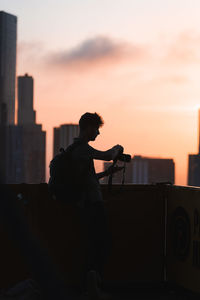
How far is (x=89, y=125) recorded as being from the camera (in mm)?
4426

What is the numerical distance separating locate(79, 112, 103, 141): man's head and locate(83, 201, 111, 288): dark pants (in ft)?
2.16

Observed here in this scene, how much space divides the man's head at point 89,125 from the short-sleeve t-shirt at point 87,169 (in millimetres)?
117

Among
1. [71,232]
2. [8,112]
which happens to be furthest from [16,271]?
[8,112]

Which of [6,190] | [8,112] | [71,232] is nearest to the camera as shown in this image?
[6,190]

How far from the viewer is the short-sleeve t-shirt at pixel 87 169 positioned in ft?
13.9

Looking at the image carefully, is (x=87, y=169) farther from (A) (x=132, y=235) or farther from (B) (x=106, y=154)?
(A) (x=132, y=235)

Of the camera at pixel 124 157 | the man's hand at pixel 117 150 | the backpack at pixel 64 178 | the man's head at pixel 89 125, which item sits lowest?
the backpack at pixel 64 178

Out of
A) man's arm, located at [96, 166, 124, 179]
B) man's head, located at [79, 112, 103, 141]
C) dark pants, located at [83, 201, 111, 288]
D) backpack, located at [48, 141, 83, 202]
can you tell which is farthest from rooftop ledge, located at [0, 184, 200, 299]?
man's head, located at [79, 112, 103, 141]

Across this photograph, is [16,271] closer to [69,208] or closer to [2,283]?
[2,283]

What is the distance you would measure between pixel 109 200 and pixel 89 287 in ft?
5.06

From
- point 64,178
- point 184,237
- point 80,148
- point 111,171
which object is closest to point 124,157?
point 111,171

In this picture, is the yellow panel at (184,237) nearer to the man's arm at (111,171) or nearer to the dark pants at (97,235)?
the man's arm at (111,171)

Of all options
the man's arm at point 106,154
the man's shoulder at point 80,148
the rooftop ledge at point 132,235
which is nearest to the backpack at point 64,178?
the man's shoulder at point 80,148

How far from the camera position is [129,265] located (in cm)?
575
